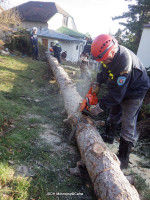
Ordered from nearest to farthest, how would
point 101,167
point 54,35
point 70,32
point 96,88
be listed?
point 101,167 < point 96,88 < point 54,35 < point 70,32

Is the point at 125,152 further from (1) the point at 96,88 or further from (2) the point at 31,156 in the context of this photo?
(2) the point at 31,156

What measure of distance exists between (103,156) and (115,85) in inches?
41.3

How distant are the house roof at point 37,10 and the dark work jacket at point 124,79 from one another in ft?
86.6

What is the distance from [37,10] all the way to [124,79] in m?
30.8

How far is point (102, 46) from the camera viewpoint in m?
2.36

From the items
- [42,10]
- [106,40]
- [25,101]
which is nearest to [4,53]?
[25,101]

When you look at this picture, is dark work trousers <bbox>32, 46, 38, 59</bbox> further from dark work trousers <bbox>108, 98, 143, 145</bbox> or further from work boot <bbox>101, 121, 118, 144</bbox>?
dark work trousers <bbox>108, 98, 143, 145</bbox>

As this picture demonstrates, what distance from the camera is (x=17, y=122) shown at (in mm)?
3453

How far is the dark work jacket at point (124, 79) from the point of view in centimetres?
235

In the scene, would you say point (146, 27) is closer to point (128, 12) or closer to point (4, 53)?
point (128, 12)

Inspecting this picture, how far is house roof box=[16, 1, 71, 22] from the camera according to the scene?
86.2ft

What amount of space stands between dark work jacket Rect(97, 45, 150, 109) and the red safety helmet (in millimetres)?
171

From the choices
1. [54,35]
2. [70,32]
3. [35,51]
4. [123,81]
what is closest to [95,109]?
[123,81]

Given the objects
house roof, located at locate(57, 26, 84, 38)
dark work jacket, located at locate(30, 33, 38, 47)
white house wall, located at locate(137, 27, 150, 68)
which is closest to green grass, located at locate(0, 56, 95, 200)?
dark work jacket, located at locate(30, 33, 38, 47)
